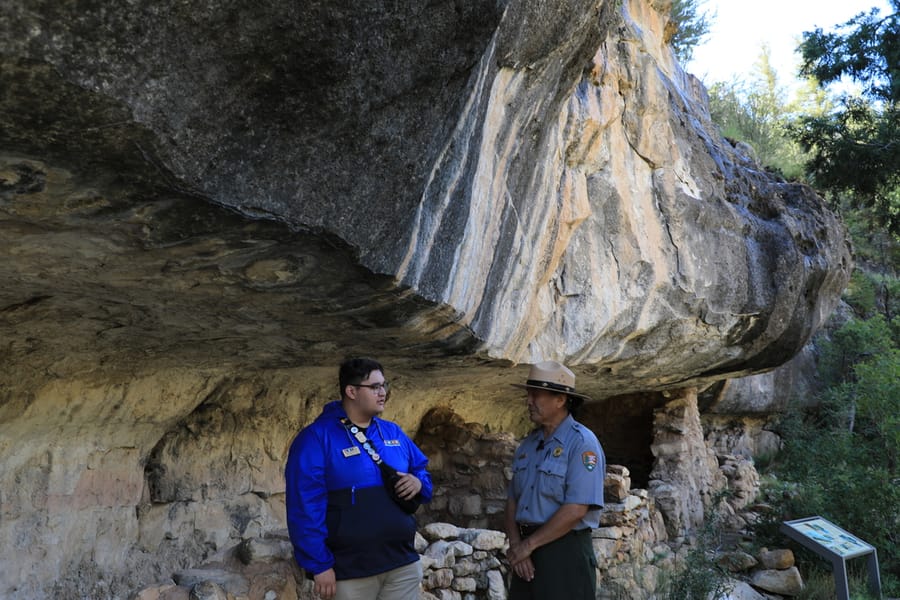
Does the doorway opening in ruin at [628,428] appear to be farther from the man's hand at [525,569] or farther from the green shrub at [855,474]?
the man's hand at [525,569]

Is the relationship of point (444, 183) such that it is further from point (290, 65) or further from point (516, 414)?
point (516, 414)

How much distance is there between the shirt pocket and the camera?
300 centimetres

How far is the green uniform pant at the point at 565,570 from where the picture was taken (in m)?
2.92

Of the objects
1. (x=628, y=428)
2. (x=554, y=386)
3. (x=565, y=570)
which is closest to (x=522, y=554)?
(x=565, y=570)

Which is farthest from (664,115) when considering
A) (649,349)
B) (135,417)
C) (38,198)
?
(38,198)

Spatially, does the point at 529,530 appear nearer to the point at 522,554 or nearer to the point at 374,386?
the point at 522,554

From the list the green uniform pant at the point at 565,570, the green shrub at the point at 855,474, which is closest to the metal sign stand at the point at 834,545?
the green shrub at the point at 855,474

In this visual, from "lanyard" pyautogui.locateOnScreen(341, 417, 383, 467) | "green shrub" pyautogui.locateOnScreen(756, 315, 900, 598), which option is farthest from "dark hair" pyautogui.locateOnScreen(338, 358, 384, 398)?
"green shrub" pyautogui.locateOnScreen(756, 315, 900, 598)

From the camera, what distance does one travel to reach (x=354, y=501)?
8.81ft

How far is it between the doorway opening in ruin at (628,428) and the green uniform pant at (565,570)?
623 centimetres

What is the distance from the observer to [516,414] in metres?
8.40

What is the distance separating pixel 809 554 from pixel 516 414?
2.99 meters

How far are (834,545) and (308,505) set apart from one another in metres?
4.50

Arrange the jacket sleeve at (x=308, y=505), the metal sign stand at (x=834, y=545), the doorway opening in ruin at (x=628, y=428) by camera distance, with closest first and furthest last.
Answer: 1. the jacket sleeve at (x=308, y=505)
2. the metal sign stand at (x=834, y=545)
3. the doorway opening in ruin at (x=628, y=428)
